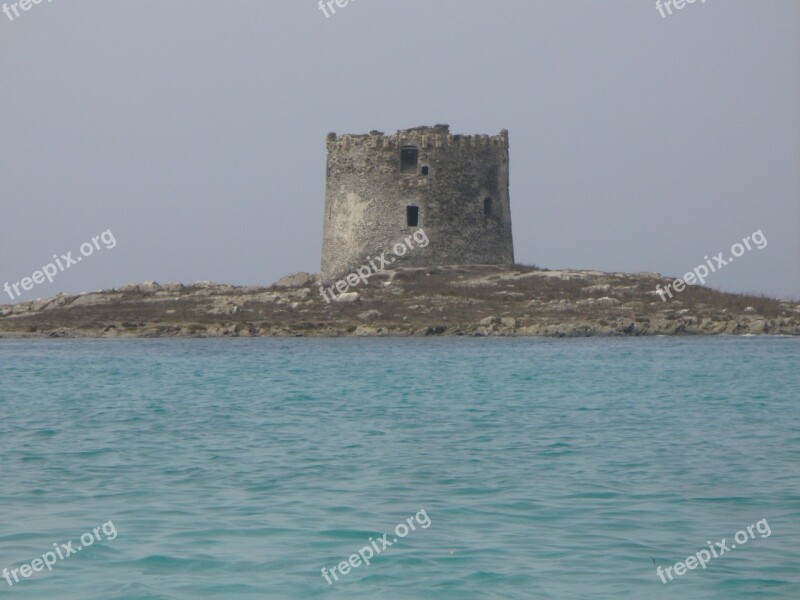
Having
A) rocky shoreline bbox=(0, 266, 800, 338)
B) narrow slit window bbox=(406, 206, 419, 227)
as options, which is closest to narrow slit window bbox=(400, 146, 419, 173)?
narrow slit window bbox=(406, 206, 419, 227)

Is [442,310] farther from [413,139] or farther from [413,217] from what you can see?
[413,139]

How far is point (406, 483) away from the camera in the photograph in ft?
45.6

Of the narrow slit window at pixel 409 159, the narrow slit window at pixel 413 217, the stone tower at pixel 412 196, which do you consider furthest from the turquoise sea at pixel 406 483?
the narrow slit window at pixel 409 159

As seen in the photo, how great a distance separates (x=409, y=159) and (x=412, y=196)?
1.76 metres

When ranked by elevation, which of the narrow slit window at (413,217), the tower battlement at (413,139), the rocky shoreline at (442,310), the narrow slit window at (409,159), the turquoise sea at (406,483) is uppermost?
the tower battlement at (413,139)

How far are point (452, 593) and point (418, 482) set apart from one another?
14.7 feet

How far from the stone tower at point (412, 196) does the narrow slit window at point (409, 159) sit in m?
0.04

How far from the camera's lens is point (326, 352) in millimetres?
35938

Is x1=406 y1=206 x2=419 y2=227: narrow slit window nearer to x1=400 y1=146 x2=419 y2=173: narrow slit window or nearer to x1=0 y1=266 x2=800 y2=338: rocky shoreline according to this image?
x1=400 y1=146 x2=419 y2=173: narrow slit window

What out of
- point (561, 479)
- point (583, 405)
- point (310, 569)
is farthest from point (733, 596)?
point (583, 405)

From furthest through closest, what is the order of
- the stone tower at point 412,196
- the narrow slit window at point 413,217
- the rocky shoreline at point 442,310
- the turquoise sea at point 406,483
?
1. the narrow slit window at point 413,217
2. the stone tower at point 412,196
3. the rocky shoreline at point 442,310
4. the turquoise sea at point 406,483

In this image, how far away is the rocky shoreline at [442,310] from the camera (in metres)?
42.3

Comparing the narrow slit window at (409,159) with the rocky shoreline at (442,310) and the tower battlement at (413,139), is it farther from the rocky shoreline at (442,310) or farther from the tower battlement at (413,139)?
the rocky shoreline at (442,310)

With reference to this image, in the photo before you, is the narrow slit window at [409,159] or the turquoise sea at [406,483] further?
the narrow slit window at [409,159]
